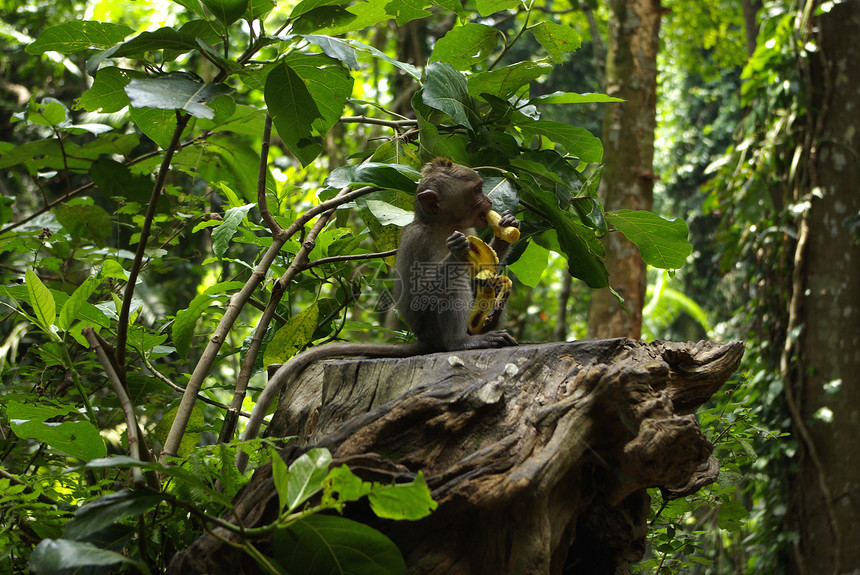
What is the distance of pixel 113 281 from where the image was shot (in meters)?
3.39

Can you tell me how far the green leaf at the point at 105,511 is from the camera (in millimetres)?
1516

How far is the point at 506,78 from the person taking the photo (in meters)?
2.88

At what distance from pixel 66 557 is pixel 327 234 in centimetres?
169

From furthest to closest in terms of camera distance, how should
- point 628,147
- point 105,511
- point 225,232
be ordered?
point 628,147 → point 225,232 → point 105,511

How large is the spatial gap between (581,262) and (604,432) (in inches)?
30.5

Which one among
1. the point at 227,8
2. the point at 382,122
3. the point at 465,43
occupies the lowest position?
the point at 382,122

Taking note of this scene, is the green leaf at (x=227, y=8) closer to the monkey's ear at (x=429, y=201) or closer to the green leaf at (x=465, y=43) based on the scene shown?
the green leaf at (x=465, y=43)

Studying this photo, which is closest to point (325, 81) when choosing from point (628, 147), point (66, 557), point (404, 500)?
point (404, 500)

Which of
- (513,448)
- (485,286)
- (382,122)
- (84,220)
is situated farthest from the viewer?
(485,286)

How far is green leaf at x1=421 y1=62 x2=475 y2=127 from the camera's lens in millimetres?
2461

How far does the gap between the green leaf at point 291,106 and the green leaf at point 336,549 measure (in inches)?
50.3

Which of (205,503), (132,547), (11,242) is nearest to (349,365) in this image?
(205,503)

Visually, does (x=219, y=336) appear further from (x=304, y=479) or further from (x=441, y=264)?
(x=441, y=264)

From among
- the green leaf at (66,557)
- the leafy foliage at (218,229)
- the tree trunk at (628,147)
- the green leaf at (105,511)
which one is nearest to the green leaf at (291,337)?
the leafy foliage at (218,229)
